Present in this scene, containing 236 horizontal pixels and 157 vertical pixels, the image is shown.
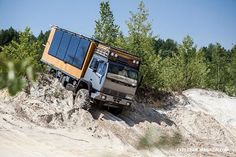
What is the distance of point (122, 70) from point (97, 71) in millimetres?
1260

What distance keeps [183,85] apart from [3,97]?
1766cm

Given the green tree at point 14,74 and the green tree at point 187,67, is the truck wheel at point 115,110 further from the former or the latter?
the green tree at point 14,74

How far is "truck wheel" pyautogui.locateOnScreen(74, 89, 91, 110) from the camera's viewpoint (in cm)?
1714

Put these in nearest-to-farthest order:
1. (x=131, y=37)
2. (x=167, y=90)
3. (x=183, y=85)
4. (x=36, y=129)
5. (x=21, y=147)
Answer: (x=21, y=147), (x=36, y=129), (x=131, y=37), (x=167, y=90), (x=183, y=85)

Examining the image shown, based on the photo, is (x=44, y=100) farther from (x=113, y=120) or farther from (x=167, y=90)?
(x=167, y=90)

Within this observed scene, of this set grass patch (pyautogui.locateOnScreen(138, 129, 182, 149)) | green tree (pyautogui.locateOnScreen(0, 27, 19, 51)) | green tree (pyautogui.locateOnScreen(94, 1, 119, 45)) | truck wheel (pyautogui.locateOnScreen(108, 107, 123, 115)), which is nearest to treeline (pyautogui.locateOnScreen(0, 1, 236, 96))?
green tree (pyautogui.locateOnScreen(94, 1, 119, 45))

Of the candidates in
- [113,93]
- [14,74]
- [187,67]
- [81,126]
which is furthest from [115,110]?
[14,74]

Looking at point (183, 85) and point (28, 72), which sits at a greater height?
point (183, 85)

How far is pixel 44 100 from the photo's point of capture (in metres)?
17.8

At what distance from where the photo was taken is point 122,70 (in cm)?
1784

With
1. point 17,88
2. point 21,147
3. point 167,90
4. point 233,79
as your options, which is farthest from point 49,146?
point 233,79

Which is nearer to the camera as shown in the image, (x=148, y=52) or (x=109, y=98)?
(x=109, y=98)

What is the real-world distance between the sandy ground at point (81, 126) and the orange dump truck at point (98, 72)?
80 centimetres

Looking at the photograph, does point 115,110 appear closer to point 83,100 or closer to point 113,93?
point 113,93
